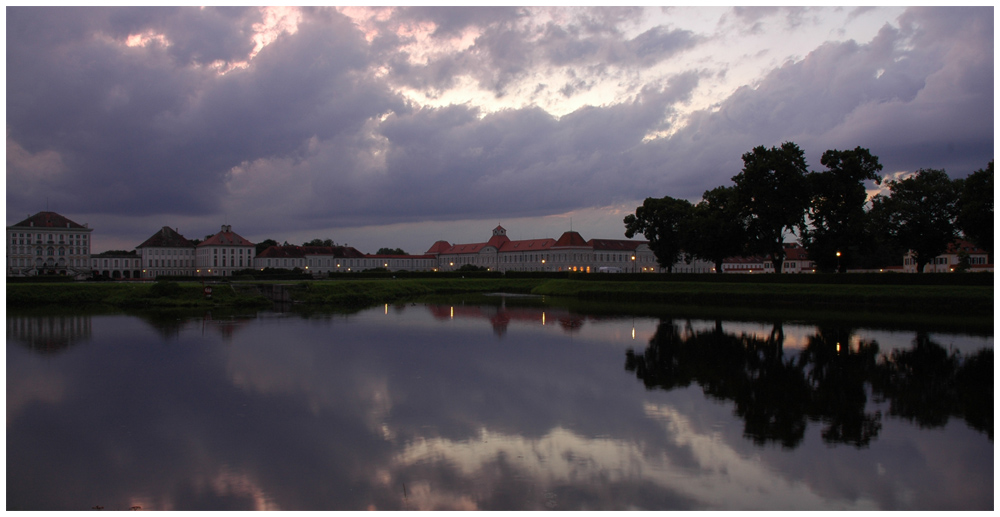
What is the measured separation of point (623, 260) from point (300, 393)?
86.7 meters

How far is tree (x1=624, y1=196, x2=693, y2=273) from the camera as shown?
54312 millimetres

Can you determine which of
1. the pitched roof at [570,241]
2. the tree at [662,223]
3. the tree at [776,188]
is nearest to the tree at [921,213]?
the tree at [776,188]

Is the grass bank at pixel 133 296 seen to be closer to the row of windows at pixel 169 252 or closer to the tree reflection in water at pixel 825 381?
the tree reflection in water at pixel 825 381

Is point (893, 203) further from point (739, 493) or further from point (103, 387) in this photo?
point (103, 387)

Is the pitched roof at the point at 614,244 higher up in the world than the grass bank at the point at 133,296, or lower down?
higher up

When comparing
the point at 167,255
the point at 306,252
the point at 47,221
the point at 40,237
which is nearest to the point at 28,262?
the point at 40,237

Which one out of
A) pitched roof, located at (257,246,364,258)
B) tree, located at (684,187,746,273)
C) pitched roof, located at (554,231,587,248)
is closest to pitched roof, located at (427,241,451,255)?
pitched roof, located at (257,246,364,258)

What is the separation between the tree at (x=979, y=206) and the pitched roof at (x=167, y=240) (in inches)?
3504

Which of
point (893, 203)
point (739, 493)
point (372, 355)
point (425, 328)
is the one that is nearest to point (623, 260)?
point (893, 203)

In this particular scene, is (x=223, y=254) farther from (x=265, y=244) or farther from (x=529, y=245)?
(x=529, y=245)

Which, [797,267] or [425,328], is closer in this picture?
[425,328]

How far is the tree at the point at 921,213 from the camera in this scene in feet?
123

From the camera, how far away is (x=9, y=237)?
7656 centimetres

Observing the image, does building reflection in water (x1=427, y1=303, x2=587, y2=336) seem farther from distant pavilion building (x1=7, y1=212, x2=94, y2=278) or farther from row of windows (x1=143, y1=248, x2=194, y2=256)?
row of windows (x1=143, y1=248, x2=194, y2=256)
